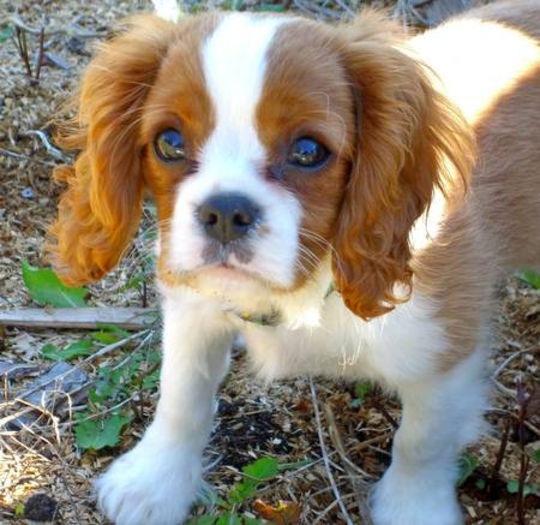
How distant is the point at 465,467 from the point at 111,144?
1421 mm

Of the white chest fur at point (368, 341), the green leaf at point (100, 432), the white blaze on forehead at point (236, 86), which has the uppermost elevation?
the white blaze on forehead at point (236, 86)

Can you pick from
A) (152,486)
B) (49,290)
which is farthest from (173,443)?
(49,290)

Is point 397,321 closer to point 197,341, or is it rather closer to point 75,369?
point 197,341

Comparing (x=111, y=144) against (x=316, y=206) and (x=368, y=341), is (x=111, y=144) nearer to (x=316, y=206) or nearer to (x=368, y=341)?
(x=316, y=206)

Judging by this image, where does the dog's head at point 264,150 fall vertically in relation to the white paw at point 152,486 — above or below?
above

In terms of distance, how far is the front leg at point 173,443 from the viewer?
3207mm

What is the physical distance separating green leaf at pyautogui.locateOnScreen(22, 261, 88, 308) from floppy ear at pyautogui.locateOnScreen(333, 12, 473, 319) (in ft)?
4.60

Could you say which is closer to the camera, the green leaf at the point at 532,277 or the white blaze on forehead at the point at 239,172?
the white blaze on forehead at the point at 239,172

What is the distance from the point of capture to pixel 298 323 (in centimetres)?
288

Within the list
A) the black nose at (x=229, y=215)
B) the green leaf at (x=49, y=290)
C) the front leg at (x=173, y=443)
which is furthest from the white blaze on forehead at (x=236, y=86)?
the green leaf at (x=49, y=290)

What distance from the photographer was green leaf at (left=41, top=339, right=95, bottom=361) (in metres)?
3.66

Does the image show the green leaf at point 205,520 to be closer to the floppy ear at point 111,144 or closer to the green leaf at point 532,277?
the floppy ear at point 111,144

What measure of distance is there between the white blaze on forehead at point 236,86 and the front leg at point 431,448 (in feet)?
3.03

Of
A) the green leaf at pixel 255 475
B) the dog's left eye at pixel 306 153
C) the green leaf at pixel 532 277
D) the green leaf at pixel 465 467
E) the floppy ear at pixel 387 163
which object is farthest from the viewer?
the green leaf at pixel 532 277
